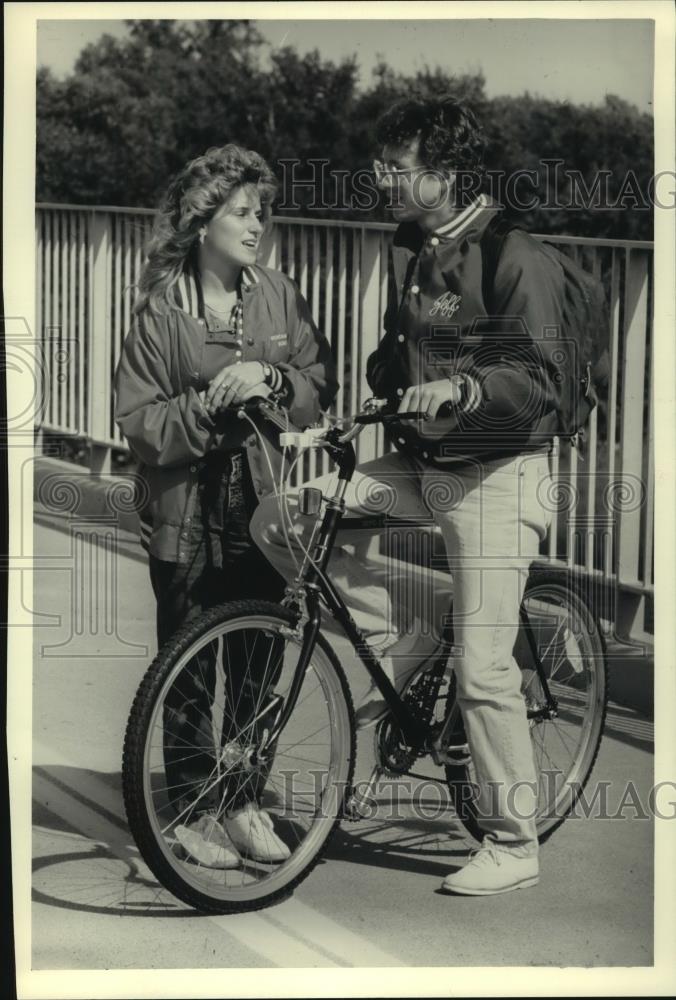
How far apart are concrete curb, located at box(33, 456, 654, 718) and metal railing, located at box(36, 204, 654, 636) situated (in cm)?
21

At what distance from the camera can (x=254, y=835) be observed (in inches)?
197

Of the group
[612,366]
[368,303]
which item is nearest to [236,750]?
[368,303]

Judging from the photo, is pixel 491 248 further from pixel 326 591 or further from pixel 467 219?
pixel 326 591

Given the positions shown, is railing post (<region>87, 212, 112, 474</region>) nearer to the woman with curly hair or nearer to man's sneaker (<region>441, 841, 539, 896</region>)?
the woman with curly hair

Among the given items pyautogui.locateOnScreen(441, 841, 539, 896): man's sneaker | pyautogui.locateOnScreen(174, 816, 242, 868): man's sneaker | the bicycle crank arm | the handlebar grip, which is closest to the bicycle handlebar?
the handlebar grip

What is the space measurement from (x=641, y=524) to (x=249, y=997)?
87.9 inches

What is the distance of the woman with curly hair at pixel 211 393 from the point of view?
502 centimetres

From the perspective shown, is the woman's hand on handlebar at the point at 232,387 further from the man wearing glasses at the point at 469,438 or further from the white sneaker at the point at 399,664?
the white sneaker at the point at 399,664

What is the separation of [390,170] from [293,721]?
4.71 ft

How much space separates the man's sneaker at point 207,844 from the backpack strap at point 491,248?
5.00 ft

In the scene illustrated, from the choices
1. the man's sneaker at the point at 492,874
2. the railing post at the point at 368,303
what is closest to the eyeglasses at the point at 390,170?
the railing post at the point at 368,303

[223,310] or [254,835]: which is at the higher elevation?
[223,310]

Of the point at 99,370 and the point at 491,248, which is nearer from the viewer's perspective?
the point at 491,248

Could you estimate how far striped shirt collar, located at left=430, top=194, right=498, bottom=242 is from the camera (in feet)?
15.9
